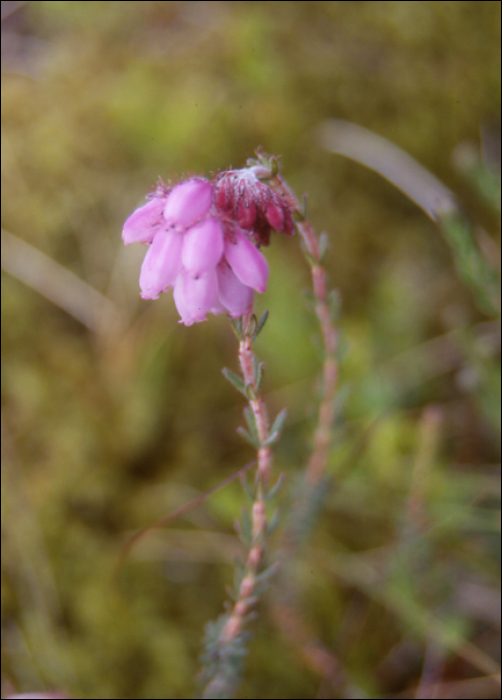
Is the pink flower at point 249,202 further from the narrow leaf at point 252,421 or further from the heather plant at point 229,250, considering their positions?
the narrow leaf at point 252,421

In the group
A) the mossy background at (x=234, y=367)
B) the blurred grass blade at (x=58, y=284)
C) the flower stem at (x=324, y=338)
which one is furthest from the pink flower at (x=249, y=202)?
the blurred grass blade at (x=58, y=284)

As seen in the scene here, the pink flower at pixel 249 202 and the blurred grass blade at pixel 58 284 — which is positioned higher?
the blurred grass blade at pixel 58 284

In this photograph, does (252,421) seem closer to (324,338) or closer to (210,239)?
(210,239)

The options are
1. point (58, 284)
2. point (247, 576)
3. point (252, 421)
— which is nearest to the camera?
point (252, 421)

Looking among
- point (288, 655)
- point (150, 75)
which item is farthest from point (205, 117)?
point (288, 655)

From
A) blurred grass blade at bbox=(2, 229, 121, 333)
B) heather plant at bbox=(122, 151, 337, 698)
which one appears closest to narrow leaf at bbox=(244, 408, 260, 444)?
heather plant at bbox=(122, 151, 337, 698)

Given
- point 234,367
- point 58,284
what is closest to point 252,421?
point 234,367

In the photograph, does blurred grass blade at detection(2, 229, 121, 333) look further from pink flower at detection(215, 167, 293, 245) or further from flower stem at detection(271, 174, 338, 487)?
pink flower at detection(215, 167, 293, 245)
